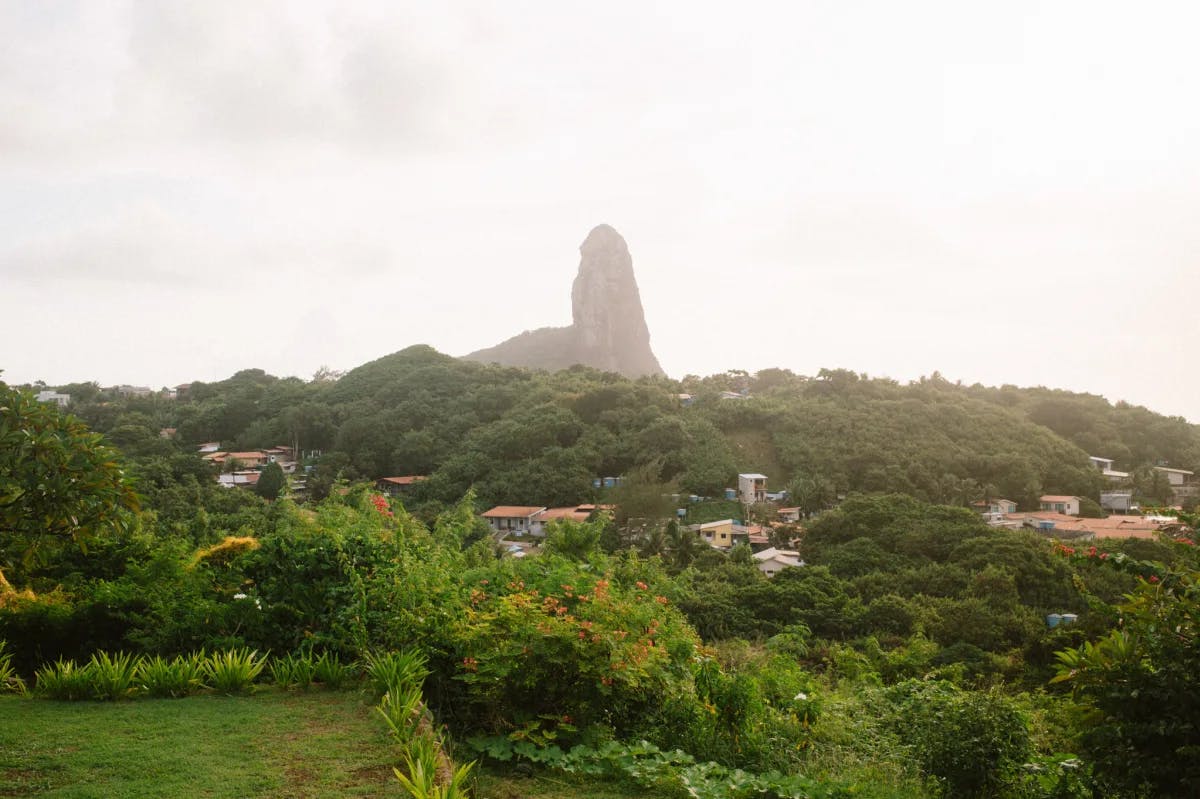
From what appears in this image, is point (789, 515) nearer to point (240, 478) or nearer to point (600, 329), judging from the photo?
point (240, 478)

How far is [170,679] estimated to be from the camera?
451 centimetres

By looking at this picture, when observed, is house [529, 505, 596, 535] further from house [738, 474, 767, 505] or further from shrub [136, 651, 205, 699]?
shrub [136, 651, 205, 699]

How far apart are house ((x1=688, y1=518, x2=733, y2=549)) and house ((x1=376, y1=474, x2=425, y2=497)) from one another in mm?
13780

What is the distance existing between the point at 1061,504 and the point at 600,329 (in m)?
68.0

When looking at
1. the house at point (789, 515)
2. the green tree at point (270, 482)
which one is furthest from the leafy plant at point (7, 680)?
the house at point (789, 515)

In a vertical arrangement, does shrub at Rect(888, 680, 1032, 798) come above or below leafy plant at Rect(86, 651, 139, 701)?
below

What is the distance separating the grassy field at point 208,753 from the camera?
316cm

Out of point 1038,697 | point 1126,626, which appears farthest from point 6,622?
point 1038,697

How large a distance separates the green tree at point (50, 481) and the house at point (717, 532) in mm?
25524

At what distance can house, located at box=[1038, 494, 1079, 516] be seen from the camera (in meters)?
32.0

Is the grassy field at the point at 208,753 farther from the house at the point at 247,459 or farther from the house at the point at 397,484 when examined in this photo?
the house at the point at 247,459

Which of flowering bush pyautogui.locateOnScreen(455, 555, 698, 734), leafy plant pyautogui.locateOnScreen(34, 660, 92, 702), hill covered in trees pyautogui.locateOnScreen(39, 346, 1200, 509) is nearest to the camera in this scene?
flowering bush pyautogui.locateOnScreen(455, 555, 698, 734)

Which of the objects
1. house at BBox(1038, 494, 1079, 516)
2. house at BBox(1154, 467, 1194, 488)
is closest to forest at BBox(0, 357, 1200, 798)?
house at BBox(1038, 494, 1079, 516)

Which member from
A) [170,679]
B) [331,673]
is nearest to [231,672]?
[170,679]
